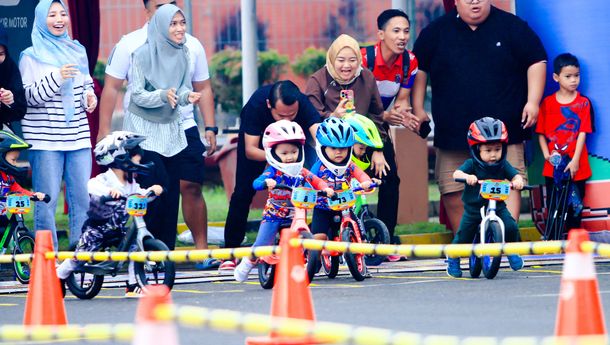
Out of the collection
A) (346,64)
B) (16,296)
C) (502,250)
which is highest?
(346,64)

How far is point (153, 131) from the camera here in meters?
14.4

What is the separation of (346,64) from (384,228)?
1.84 meters

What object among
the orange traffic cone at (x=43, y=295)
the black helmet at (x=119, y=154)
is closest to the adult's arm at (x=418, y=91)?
the black helmet at (x=119, y=154)

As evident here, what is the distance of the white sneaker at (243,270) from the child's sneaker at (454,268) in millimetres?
1622

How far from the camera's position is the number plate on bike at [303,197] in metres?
12.9

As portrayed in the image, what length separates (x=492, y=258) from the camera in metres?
12.9

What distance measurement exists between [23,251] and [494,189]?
13.4ft

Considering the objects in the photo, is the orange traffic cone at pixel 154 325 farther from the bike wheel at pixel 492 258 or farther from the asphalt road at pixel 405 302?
the bike wheel at pixel 492 258

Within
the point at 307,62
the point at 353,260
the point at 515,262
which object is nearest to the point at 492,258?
the point at 515,262

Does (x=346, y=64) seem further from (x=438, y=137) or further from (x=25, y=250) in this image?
(x=25, y=250)

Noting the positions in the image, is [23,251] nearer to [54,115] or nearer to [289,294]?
[54,115]

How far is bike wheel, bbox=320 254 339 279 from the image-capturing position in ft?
43.5

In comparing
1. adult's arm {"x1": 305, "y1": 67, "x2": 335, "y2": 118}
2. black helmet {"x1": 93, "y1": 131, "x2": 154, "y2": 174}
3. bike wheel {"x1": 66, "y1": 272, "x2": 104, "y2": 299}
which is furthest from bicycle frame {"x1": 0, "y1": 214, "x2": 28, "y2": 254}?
adult's arm {"x1": 305, "y1": 67, "x2": 335, "y2": 118}

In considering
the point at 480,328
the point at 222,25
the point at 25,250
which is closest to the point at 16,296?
the point at 25,250
